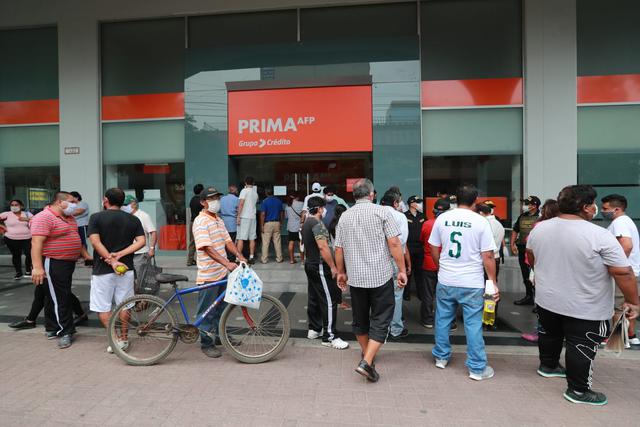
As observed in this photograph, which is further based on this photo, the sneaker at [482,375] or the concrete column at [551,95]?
the concrete column at [551,95]

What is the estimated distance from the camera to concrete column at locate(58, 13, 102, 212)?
32.1 ft

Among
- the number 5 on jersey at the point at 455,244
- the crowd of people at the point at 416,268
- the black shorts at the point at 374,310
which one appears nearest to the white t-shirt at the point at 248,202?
the crowd of people at the point at 416,268

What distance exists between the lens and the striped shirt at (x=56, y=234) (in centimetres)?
473

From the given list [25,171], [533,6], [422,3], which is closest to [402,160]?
[422,3]

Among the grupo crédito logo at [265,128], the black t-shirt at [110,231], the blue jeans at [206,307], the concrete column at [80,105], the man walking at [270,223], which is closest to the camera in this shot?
the blue jeans at [206,307]

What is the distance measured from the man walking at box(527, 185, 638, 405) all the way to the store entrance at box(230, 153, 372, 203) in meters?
6.40

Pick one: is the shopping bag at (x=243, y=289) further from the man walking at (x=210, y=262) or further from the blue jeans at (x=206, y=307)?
the blue jeans at (x=206, y=307)

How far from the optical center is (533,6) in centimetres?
859

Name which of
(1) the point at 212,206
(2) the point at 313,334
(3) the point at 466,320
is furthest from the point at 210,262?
(3) the point at 466,320

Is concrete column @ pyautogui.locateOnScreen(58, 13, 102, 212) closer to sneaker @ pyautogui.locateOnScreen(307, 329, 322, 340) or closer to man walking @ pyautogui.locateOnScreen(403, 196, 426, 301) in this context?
sneaker @ pyautogui.locateOnScreen(307, 329, 322, 340)

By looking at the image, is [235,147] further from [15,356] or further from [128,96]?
[15,356]

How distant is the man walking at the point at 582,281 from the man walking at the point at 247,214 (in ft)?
20.1

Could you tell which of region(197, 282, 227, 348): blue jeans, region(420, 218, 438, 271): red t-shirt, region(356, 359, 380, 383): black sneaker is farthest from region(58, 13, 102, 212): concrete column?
region(356, 359, 380, 383): black sneaker

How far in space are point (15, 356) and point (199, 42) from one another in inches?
308
